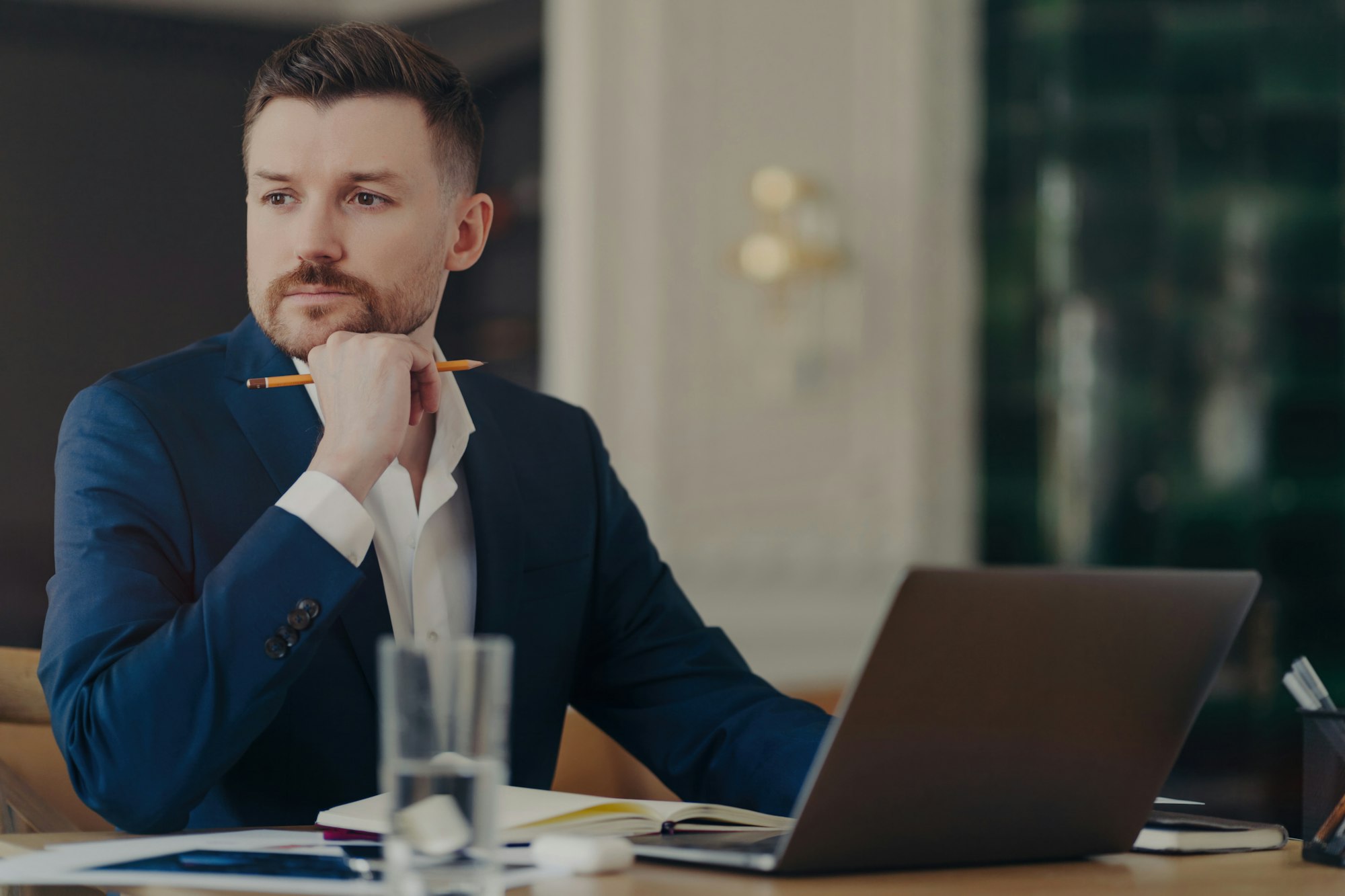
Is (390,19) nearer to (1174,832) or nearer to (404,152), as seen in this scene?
(404,152)

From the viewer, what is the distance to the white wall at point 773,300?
4039 mm

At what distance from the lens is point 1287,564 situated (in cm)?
415

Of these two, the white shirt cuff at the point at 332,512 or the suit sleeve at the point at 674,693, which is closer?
the white shirt cuff at the point at 332,512

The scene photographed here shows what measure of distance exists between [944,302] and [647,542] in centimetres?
309

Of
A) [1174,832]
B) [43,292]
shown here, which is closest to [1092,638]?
[1174,832]

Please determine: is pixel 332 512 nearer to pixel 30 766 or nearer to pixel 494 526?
pixel 494 526

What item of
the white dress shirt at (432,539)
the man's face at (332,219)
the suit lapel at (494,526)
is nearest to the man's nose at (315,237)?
the man's face at (332,219)

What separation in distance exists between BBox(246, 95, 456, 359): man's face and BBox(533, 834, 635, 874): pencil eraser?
670mm

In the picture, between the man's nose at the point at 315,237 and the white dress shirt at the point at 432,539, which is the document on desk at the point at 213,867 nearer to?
the white dress shirt at the point at 432,539

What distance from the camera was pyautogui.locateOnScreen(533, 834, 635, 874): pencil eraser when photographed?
923 millimetres

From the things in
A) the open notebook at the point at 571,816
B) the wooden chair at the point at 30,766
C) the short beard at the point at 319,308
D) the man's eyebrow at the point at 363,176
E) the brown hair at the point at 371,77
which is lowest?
the wooden chair at the point at 30,766

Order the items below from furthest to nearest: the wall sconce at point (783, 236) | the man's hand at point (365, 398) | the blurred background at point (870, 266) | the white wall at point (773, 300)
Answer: the wall sconce at point (783, 236), the white wall at point (773, 300), the blurred background at point (870, 266), the man's hand at point (365, 398)

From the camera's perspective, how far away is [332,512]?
45.7 inches

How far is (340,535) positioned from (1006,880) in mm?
540
